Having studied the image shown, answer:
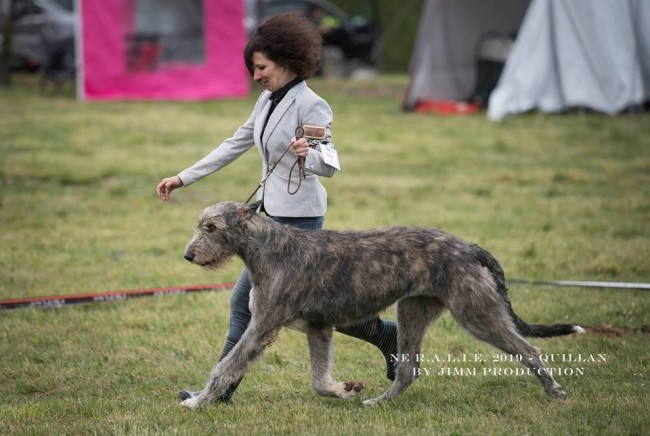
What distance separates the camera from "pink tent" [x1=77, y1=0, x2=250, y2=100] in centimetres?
2231

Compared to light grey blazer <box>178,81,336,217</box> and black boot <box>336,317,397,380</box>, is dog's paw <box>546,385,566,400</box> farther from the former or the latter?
light grey blazer <box>178,81,336,217</box>

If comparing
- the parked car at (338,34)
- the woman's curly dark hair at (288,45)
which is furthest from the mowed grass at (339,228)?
the parked car at (338,34)

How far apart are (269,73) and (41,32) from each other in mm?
21856

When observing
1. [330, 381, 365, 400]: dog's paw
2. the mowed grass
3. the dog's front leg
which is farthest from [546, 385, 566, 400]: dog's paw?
the dog's front leg

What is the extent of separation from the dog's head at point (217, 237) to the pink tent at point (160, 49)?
716 inches

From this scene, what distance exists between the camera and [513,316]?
5.42 m

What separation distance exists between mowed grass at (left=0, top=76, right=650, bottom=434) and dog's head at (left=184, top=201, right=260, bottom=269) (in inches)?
35.7

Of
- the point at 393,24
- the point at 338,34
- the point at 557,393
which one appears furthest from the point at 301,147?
the point at 393,24

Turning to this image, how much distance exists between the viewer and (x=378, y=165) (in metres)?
15.4

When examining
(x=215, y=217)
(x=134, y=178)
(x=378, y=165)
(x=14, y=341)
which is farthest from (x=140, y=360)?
(x=378, y=165)

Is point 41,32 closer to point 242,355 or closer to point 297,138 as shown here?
point 297,138

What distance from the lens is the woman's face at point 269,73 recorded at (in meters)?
5.40

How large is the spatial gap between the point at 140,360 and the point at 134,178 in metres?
7.82

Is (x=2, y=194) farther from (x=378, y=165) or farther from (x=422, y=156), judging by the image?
(x=422, y=156)
